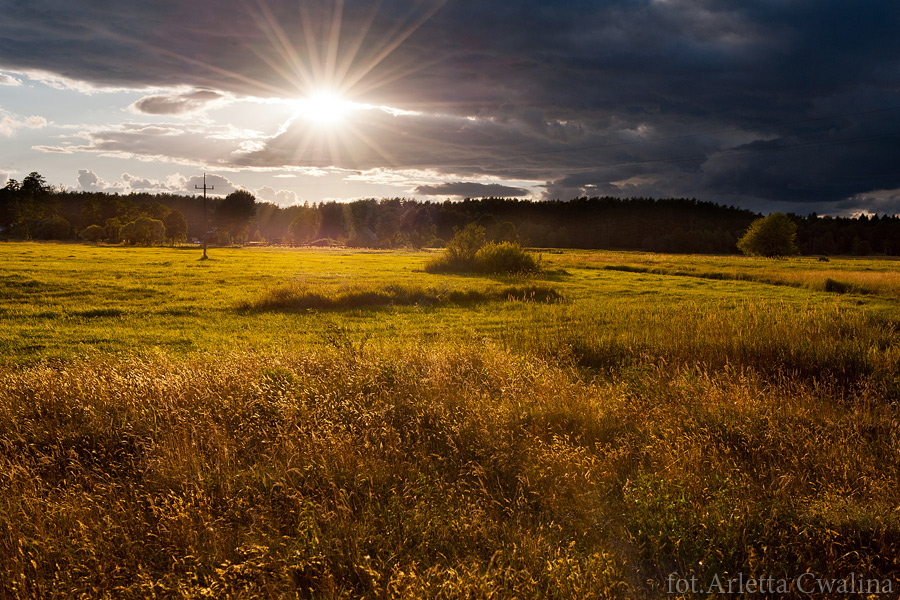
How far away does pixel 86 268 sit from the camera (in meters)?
36.5

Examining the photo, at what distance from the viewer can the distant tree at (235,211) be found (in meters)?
117

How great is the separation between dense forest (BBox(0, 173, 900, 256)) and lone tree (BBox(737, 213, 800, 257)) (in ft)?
134

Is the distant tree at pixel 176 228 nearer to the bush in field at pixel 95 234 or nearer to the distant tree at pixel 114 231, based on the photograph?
the distant tree at pixel 114 231

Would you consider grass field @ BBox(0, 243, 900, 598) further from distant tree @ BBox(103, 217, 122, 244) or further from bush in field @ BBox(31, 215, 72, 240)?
bush in field @ BBox(31, 215, 72, 240)

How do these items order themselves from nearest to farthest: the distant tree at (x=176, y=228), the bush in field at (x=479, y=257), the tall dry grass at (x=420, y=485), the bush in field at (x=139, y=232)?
the tall dry grass at (x=420, y=485) → the bush in field at (x=479, y=257) → the bush in field at (x=139, y=232) → the distant tree at (x=176, y=228)

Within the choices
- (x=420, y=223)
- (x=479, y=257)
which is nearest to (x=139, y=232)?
(x=479, y=257)

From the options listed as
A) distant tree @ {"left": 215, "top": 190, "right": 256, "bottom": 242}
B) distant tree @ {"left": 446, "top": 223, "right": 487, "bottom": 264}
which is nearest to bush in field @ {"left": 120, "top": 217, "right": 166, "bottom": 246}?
distant tree @ {"left": 215, "top": 190, "right": 256, "bottom": 242}

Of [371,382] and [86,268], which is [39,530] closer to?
[371,382]

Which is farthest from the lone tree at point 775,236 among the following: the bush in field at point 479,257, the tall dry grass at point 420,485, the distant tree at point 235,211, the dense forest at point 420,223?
the distant tree at point 235,211

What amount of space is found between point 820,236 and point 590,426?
528 ft

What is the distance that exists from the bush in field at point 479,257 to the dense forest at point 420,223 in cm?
3133

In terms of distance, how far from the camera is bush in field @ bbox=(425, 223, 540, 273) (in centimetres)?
4081

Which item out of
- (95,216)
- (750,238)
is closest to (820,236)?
(750,238)

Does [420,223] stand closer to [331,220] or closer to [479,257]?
[331,220]
